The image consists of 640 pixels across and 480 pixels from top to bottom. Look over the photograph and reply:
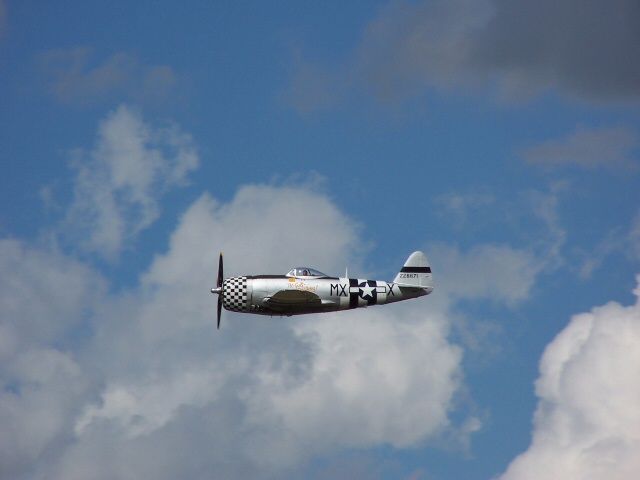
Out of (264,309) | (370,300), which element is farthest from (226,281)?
(370,300)

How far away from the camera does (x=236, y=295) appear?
7069 centimetres

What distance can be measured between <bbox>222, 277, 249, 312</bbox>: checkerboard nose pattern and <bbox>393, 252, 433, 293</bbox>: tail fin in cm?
934

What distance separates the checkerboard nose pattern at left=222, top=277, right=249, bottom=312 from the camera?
70.6 metres

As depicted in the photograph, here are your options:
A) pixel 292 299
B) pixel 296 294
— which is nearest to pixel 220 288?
pixel 292 299

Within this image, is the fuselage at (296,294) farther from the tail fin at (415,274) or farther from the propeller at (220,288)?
the tail fin at (415,274)

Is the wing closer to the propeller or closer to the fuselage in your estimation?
the fuselage

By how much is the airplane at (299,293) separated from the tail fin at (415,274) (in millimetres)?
539

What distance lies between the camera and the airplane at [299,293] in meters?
70.4

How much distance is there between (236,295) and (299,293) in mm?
3732

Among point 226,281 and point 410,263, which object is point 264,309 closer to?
point 226,281

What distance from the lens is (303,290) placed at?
232 feet

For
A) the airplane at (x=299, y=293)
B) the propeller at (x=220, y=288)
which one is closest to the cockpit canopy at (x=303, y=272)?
the airplane at (x=299, y=293)

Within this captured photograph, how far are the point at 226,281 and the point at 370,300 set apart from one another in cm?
851

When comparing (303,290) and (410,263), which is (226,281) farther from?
(410,263)
